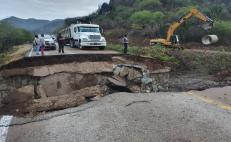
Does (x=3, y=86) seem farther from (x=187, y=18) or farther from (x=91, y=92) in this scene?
(x=187, y=18)

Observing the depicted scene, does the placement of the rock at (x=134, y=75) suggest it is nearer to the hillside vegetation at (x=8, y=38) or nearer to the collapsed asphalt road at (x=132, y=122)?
the collapsed asphalt road at (x=132, y=122)

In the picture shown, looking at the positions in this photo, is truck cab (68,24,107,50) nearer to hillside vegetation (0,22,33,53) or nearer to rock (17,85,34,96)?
rock (17,85,34,96)

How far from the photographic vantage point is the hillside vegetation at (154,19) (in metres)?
44.5

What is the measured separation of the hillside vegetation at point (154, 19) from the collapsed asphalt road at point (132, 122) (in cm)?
2596

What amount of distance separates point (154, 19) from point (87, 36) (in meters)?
33.2

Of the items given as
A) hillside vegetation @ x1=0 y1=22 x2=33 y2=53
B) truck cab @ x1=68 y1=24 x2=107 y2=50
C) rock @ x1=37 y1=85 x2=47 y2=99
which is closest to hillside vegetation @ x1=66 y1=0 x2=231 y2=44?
truck cab @ x1=68 y1=24 x2=107 y2=50

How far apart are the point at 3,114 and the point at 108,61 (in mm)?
8233

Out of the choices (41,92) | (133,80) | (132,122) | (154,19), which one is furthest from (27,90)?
(154,19)

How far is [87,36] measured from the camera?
109ft

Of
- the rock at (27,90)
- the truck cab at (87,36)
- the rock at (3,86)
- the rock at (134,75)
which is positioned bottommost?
the rock at (27,90)

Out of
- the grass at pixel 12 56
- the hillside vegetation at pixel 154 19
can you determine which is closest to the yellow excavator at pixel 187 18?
the hillside vegetation at pixel 154 19

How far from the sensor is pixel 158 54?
30.6 metres

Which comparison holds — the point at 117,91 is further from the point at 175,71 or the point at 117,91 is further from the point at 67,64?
the point at 175,71

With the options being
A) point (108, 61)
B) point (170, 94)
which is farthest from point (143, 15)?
point (170, 94)
